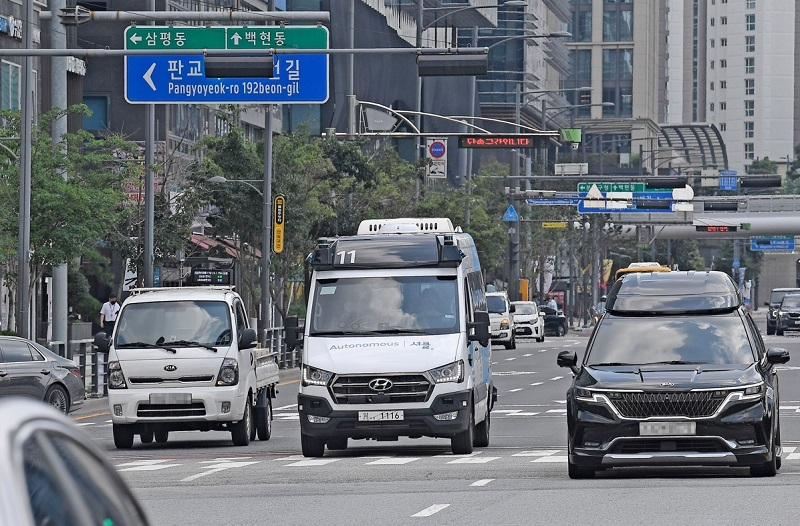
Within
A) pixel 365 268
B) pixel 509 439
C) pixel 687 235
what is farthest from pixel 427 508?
pixel 687 235

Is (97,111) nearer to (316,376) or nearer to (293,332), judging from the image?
(293,332)

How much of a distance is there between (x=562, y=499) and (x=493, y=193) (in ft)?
235

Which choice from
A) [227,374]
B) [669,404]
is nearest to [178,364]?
[227,374]

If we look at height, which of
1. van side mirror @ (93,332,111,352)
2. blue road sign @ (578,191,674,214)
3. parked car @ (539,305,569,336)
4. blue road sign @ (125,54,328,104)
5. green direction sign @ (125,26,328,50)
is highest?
green direction sign @ (125,26,328,50)

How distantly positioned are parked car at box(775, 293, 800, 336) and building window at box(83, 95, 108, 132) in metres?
27.4

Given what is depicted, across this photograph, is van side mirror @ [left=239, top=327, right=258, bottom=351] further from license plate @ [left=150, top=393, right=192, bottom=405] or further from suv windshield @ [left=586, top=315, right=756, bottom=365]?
suv windshield @ [left=586, top=315, right=756, bottom=365]

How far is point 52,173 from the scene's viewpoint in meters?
33.8

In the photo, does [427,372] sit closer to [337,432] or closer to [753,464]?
[337,432]

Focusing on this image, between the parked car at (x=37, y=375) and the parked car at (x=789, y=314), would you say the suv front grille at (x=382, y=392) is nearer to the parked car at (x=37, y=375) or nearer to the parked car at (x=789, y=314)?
the parked car at (x=37, y=375)

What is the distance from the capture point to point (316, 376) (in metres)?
19.2

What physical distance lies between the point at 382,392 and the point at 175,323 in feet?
11.4

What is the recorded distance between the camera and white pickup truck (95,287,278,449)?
20844 millimetres

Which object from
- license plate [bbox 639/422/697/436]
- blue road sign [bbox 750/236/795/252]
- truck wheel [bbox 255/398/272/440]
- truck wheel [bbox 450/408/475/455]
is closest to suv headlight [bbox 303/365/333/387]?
truck wheel [bbox 450/408/475/455]

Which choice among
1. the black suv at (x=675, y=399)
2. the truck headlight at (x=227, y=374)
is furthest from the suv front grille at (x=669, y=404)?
the truck headlight at (x=227, y=374)
